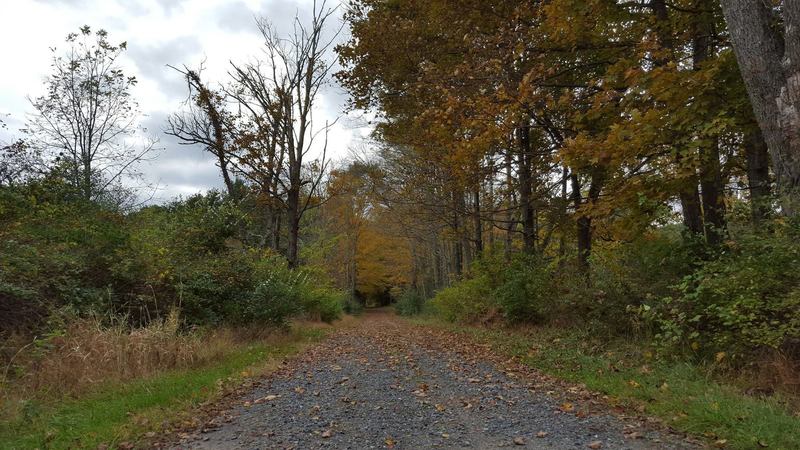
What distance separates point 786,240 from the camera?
17.4 feet

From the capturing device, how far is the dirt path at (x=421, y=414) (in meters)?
4.30

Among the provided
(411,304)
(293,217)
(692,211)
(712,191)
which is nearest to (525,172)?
(692,211)

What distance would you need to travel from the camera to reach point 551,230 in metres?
14.5

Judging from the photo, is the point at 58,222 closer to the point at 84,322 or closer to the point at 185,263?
the point at 185,263

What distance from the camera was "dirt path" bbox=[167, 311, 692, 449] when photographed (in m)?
4.30

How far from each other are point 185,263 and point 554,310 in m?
8.78

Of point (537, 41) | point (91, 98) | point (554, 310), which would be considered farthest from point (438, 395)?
point (91, 98)

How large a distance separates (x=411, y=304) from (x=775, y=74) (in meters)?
29.8

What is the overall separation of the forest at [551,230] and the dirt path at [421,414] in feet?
1.07

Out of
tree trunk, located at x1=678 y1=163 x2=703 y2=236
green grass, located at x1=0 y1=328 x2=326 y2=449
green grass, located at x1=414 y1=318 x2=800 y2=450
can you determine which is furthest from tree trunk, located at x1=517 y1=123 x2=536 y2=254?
green grass, located at x1=0 y1=328 x2=326 y2=449

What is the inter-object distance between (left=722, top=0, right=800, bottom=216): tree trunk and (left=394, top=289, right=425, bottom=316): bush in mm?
27975

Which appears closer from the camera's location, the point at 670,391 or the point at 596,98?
the point at 670,391

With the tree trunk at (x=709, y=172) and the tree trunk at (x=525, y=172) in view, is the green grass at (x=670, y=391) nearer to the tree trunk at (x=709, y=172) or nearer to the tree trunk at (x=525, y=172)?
the tree trunk at (x=709, y=172)

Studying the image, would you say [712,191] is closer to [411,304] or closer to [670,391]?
[670,391]
